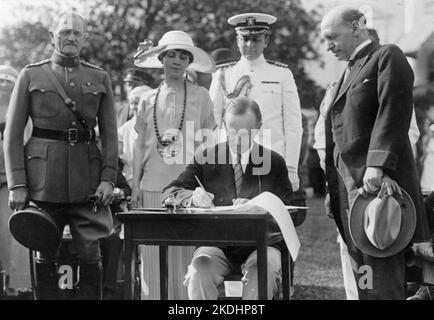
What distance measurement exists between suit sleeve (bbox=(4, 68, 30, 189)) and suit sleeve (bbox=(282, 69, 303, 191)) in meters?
2.13

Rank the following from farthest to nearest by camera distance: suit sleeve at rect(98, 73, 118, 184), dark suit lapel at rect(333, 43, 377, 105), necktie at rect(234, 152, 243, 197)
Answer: suit sleeve at rect(98, 73, 118, 184), necktie at rect(234, 152, 243, 197), dark suit lapel at rect(333, 43, 377, 105)

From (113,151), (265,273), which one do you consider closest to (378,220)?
(265,273)

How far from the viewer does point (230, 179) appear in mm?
5234

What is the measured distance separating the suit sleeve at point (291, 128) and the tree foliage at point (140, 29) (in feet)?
46.4

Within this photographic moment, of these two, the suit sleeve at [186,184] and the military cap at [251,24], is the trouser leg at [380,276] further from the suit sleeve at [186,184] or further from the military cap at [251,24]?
the military cap at [251,24]

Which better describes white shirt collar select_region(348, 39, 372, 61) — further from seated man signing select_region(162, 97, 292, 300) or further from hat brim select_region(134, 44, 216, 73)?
hat brim select_region(134, 44, 216, 73)

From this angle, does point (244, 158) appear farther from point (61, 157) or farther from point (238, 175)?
point (61, 157)

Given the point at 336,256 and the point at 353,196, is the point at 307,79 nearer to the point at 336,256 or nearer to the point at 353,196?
the point at 336,256

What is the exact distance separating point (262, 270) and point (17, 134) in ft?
6.73

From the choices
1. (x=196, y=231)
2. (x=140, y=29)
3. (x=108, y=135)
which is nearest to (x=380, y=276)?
(x=196, y=231)

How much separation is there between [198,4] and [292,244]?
18976 mm

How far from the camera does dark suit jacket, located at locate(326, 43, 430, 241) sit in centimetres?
473

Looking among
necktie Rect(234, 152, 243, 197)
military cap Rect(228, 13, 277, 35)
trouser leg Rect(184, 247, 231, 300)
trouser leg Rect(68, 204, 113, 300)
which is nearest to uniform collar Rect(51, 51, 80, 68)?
trouser leg Rect(68, 204, 113, 300)

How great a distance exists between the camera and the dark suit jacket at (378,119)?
4.73 m
